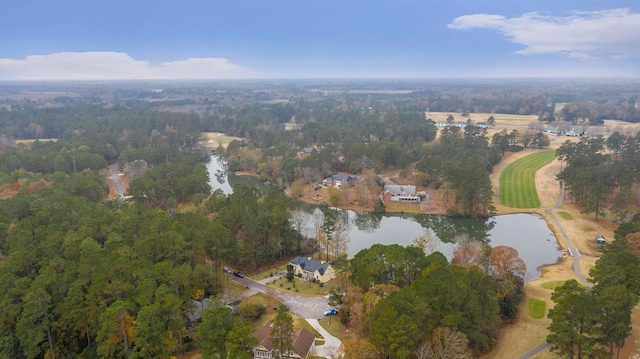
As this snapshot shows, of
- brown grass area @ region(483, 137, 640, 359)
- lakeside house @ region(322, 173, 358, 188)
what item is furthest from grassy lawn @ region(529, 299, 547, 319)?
lakeside house @ region(322, 173, 358, 188)

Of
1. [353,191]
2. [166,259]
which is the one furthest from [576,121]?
[166,259]

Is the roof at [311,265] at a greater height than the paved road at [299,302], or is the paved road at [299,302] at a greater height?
the roof at [311,265]

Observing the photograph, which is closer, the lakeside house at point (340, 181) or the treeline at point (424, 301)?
the treeline at point (424, 301)

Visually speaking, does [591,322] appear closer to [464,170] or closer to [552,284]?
[552,284]

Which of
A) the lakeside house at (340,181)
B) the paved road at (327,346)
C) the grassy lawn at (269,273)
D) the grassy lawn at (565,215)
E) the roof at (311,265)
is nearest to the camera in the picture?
the paved road at (327,346)

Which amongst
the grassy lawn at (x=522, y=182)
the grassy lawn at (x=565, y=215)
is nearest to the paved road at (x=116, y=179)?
the grassy lawn at (x=522, y=182)

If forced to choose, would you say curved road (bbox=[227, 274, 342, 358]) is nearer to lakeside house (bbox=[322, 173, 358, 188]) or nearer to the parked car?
the parked car

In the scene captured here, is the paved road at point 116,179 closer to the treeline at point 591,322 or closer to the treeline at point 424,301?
the treeline at point 424,301
